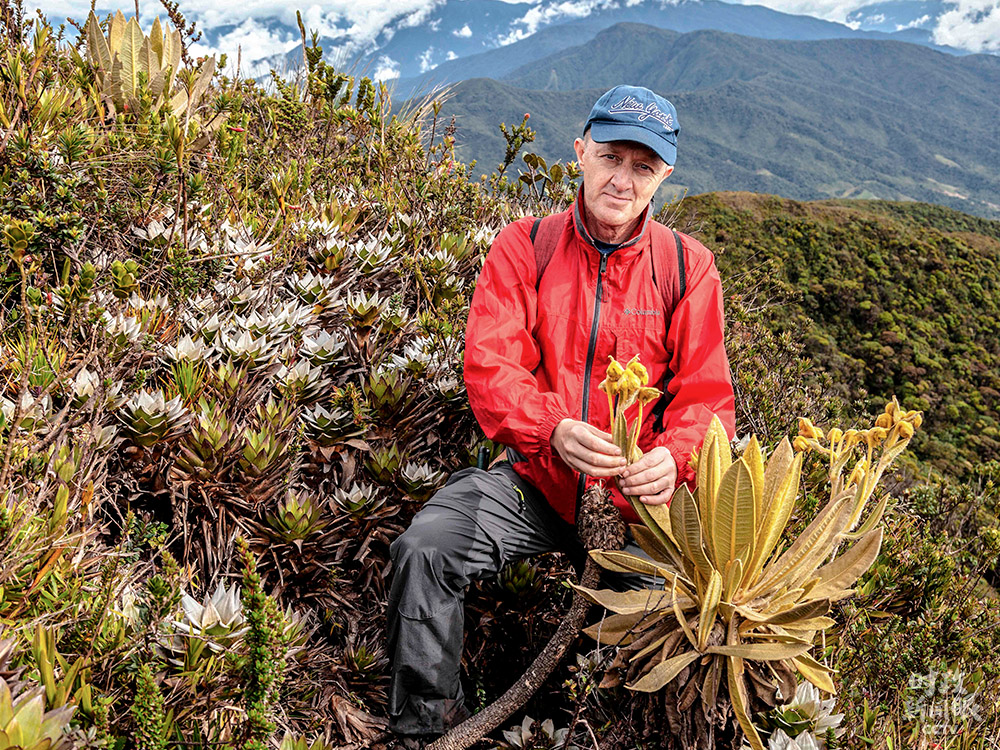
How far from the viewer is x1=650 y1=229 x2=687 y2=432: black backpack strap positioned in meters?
2.30

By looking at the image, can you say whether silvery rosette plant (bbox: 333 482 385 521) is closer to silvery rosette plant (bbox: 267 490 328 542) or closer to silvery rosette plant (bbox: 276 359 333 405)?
silvery rosette plant (bbox: 267 490 328 542)

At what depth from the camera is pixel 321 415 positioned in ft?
7.74

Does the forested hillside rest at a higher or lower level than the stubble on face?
lower

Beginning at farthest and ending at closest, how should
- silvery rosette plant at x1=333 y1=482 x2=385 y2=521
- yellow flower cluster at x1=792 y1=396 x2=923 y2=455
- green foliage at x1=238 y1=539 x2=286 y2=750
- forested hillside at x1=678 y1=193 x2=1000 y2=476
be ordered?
forested hillside at x1=678 y1=193 x2=1000 y2=476 < silvery rosette plant at x1=333 y1=482 x2=385 y2=521 < yellow flower cluster at x1=792 y1=396 x2=923 y2=455 < green foliage at x1=238 y1=539 x2=286 y2=750

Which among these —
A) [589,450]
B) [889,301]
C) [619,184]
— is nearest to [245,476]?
[589,450]

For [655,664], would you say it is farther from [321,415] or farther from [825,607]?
[321,415]

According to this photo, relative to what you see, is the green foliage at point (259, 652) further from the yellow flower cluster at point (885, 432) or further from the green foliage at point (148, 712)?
the yellow flower cluster at point (885, 432)

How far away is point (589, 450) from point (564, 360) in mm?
556

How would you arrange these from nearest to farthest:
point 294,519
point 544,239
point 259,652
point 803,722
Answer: point 259,652
point 803,722
point 294,519
point 544,239

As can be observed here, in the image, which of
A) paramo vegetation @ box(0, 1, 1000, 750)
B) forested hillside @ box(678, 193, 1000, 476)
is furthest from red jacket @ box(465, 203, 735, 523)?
forested hillside @ box(678, 193, 1000, 476)

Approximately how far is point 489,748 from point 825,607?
43.9 inches

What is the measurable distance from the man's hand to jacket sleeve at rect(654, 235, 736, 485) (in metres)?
0.20

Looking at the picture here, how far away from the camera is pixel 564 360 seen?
7.43 ft

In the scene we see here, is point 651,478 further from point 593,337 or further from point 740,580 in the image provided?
point 593,337
